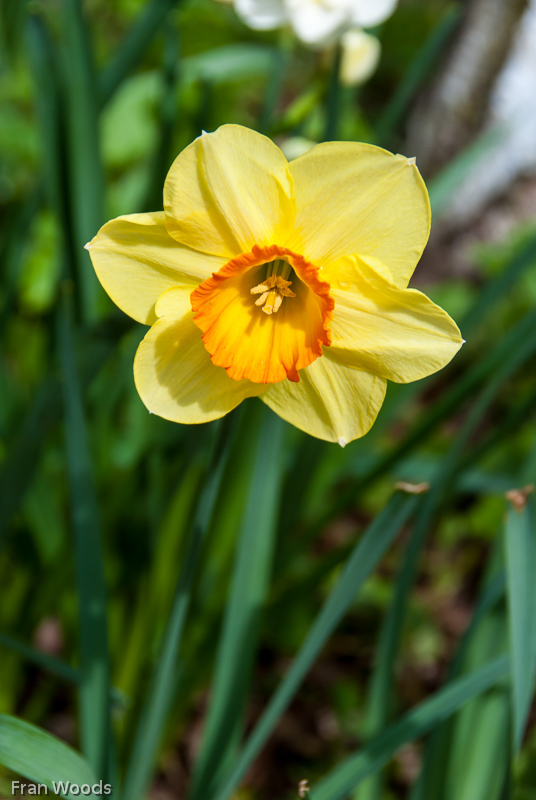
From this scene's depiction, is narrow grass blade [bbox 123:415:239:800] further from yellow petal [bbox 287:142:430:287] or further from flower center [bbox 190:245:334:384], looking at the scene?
yellow petal [bbox 287:142:430:287]

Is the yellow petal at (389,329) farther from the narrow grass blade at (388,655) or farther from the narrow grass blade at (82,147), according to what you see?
the narrow grass blade at (82,147)

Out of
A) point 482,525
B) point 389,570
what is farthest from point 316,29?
point 389,570

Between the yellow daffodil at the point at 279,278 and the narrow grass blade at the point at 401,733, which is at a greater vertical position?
the yellow daffodil at the point at 279,278

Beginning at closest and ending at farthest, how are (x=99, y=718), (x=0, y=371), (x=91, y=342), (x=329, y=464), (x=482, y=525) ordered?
(x=99, y=718) < (x=91, y=342) < (x=0, y=371) < (x=329, y=464) < (x=482, y=525)

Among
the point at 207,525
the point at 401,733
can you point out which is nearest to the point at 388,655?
the point at 401,733

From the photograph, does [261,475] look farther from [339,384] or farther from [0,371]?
[0,371]

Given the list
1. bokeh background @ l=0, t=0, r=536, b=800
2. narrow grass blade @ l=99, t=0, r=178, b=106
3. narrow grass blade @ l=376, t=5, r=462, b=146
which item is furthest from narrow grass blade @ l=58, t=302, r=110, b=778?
narrow grass blade @ l=376, t=5, r=462, b=146

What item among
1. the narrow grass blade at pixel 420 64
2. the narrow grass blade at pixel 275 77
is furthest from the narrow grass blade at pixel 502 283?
the narrow grass blade at pixel 275 77
